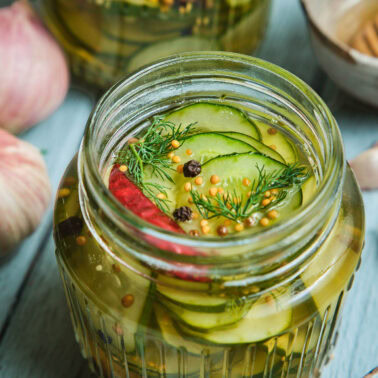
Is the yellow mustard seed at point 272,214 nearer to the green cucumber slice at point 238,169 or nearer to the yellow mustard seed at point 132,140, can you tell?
the green cucumber slice at point 238,169

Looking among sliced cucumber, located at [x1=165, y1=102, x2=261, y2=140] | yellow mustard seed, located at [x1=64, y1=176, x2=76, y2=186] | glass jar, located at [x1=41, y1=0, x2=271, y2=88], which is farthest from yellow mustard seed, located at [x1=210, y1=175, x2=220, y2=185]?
glass jar, located at [x1=41, y1=0, x2=271, y2=88]

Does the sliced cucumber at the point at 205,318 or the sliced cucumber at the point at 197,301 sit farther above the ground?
the sliced cucumber at the point at 197,301

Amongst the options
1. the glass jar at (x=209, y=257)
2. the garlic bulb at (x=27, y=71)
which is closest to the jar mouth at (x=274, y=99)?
the glass jar at (x=209, y=257)

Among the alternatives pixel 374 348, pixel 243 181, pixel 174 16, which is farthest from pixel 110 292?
pixel 174 16

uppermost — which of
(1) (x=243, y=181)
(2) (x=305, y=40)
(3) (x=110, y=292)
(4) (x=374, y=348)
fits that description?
(1) (x=243, y=181)

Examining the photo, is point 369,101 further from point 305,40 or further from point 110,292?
point 110,292

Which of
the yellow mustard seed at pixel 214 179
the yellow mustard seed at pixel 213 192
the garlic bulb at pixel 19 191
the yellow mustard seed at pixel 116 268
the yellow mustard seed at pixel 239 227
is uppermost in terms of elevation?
the yellow mustard seed at pixel 214 179
